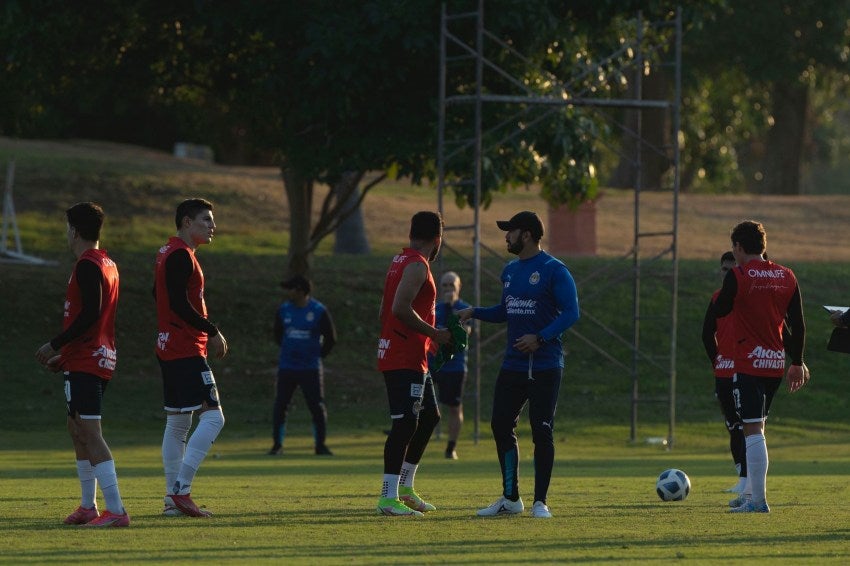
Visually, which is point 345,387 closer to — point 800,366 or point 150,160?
point 800,366

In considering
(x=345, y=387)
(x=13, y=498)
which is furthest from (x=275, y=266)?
(x=13, y=498)

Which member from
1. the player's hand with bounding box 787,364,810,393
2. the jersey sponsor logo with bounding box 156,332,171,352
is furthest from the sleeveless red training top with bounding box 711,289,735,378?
the jersey sponsor logo with bounding box 156,332,171,352

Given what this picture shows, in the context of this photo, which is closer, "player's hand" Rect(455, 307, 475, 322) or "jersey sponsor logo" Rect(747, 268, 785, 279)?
"player's hand" Rect(455, 307, 475, 322)

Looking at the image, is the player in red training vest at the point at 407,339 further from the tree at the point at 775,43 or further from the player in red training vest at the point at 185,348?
the tree at the point at 775,43

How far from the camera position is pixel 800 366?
11.7 metres

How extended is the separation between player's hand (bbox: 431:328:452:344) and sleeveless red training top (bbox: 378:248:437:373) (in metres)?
0.10

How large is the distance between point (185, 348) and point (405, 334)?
5.05 ft

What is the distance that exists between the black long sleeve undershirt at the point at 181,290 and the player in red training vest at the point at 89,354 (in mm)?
421

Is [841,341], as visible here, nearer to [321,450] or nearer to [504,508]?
[504,508]

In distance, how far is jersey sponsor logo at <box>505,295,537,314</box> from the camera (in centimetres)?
1116

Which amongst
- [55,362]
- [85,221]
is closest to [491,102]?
Answer: [85,221]

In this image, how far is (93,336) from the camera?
400 inches

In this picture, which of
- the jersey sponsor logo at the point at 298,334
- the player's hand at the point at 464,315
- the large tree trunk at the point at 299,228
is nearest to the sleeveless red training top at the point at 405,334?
the player's hand at the point at 464,315

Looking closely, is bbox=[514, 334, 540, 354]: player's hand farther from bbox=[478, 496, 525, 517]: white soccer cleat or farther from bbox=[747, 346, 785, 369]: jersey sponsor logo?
bbox=[747, 346, 785, 369]: jersey sponsor logo
